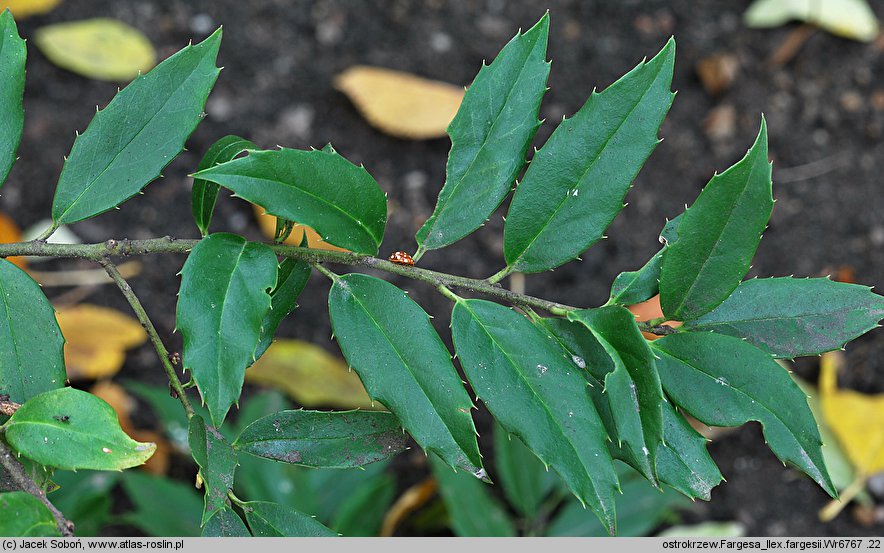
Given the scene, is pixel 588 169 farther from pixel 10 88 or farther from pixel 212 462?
pixel 10 88

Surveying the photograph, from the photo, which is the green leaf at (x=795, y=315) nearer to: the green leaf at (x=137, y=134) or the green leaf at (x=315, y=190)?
the green leaf at (x=315, y=190)

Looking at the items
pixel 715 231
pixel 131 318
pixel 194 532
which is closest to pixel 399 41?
pixel 131 318

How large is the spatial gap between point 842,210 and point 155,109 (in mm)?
1885

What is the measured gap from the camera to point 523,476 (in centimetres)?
168

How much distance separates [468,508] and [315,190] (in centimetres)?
87

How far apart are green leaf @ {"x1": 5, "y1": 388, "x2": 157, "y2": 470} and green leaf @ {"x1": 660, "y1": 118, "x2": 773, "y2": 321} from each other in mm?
541

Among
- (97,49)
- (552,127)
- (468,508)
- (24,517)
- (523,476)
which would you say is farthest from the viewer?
(552,127)

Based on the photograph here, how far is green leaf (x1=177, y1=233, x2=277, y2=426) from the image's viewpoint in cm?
81

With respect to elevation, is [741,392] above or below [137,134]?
below

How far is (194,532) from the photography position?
1.55 m

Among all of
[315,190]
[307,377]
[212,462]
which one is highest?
[315,190]

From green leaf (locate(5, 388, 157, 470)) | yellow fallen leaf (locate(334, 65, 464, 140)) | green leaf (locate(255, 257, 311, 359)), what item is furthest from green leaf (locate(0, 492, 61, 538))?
yellow fallen leaf (locate(334, 65, 464, 140))

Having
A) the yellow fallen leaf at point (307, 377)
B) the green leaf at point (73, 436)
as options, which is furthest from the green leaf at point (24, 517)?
the yellow fallen leaf at point (307, 377)

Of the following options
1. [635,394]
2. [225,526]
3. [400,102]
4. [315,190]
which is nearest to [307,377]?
[400,102]
